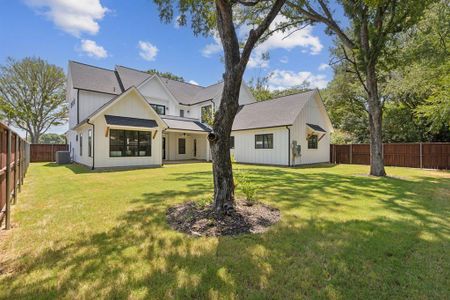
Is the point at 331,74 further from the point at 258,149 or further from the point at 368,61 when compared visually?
the point at 368,61

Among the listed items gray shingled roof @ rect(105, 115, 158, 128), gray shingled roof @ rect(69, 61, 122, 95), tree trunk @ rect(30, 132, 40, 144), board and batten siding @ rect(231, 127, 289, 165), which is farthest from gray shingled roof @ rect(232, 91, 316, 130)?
tree trunk @ rect(30, 132, 40, 144)

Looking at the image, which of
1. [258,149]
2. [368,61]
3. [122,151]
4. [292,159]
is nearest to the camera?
[368,61]

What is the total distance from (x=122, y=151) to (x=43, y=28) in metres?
8.09

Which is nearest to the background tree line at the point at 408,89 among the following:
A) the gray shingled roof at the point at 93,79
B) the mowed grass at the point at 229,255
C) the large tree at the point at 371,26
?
the large tree at the point at 371,26

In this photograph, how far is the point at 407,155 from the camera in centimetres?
1695

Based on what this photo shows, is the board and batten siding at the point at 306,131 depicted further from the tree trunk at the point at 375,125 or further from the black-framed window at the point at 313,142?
the tree trunk at the point at 375,125

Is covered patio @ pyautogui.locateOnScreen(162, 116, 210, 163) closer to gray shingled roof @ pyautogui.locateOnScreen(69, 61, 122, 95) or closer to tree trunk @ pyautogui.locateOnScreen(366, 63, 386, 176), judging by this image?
gray shingled roof @ pyautogui.locateOnScreen(69, 61, 122, 95)

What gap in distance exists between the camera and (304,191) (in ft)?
25.4

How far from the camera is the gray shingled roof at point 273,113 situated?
1745 centimetres

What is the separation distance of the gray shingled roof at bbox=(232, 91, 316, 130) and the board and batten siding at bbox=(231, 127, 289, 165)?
50 centimetres

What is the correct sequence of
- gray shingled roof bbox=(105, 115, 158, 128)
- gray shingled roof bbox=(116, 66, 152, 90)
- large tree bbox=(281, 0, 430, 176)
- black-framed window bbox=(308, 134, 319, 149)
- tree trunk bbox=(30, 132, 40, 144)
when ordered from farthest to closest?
1. tree trunk bbox=(30, 132, 40, 144)
2. gray shingled roof bbox=(116, 66, 152, 90)
3. black-framed window bbox=(308, 134, 319, 149)
4. gray shingled roof bbox=(105, 115, 158, 128)
5. large tree bbox=(281, 0, 430, 176)

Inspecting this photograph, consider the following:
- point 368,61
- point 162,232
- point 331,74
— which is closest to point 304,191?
point 162,232

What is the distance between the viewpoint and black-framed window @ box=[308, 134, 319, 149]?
1878 cm

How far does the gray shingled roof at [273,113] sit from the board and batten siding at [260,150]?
496 millimetres
